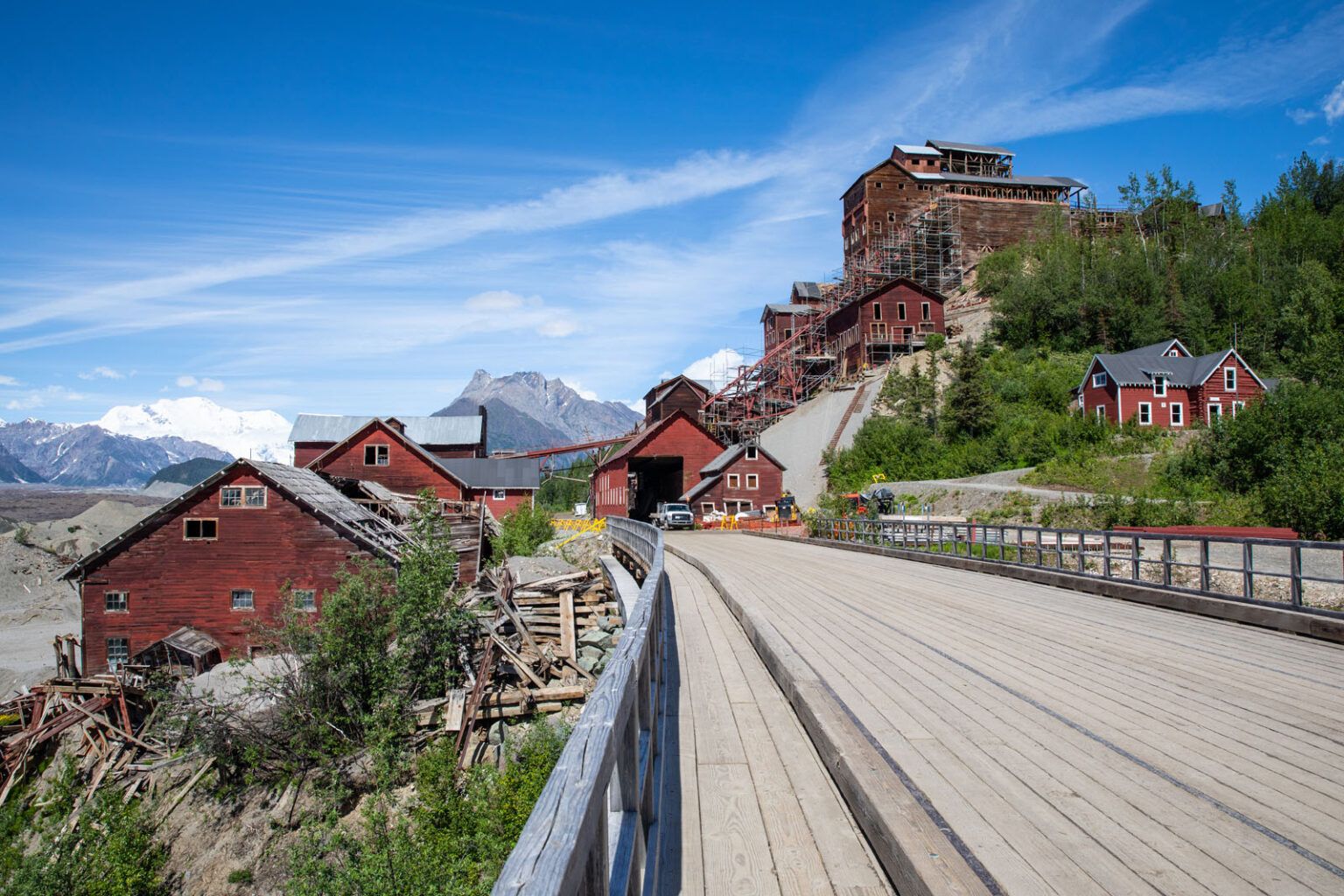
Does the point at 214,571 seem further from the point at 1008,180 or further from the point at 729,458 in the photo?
the point at 1008,180

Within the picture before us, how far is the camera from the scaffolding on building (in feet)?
244

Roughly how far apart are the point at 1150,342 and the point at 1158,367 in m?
14.3

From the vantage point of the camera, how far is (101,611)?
101ft

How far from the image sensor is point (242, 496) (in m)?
31.9

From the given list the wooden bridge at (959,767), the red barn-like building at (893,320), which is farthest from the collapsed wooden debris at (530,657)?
the red barn-like building at (893,320)

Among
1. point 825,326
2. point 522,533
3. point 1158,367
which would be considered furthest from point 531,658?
point 825,326

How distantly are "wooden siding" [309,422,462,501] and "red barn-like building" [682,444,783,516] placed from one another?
15.9 metres

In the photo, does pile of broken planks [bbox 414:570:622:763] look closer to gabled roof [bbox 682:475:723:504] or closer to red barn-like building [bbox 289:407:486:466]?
gabled roof [bbox 682:475:723:504]

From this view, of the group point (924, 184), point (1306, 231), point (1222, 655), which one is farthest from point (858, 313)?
point (1222, 655)

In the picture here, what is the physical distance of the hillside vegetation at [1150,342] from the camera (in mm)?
31062

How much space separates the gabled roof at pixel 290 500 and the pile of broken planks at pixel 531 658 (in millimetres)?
9103

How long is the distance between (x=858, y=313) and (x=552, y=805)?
7231 cm

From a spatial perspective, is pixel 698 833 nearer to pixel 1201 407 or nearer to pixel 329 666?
pixel 329 666

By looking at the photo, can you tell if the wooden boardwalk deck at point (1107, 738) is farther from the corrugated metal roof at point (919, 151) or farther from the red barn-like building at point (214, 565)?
the corrugated metal roof at point (919, 151)
